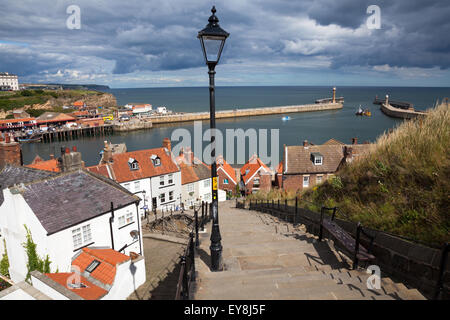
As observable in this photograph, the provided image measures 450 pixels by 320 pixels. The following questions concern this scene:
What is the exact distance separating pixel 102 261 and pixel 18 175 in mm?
11246

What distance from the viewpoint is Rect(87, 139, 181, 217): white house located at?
31.5 metres

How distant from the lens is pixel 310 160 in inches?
1369

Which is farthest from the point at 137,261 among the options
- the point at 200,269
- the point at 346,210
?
the point at 346,210

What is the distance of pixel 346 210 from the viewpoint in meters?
9.55

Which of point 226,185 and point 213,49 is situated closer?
point 213,49

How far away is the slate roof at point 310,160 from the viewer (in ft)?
111

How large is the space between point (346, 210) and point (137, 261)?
10.5m

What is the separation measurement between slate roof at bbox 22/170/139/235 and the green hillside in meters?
12.8

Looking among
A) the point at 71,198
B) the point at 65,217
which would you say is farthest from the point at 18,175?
the point at 65,217

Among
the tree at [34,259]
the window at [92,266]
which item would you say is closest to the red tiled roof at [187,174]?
the tree at [34,259]

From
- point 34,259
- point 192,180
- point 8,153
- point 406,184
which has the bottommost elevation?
point 192,180

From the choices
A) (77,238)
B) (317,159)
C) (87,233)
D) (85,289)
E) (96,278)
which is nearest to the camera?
(85,289)

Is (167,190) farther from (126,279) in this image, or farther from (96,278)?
(96,278)

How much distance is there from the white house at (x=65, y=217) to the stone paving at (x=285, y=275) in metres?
9.40
